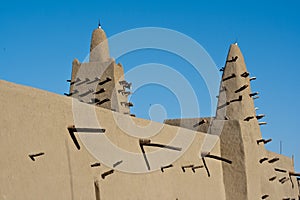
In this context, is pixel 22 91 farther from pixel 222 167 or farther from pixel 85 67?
pixel 85 67

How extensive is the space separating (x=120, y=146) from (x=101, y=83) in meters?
9.54

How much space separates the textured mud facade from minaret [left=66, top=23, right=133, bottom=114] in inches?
1.4

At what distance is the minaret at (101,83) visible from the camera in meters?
19.3

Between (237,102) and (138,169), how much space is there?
16.7ft

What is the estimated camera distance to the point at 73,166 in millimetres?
8641

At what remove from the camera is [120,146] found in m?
10.3

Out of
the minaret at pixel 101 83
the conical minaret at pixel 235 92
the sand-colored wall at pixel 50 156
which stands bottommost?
the sand-colored wall at pixel 50 156

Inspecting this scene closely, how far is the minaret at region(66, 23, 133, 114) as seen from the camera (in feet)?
63.2

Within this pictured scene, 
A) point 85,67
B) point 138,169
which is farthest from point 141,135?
point 85,67

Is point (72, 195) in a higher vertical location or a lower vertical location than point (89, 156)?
lower

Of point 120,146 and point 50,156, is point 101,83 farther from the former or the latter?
point 50,156

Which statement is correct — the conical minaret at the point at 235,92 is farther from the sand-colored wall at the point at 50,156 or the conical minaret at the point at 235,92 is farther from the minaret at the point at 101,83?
the minaret at the point at 101,83

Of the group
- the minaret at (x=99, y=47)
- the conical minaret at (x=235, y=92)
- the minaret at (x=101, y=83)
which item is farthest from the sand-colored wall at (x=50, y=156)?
the minaret at (x=99, y=47)

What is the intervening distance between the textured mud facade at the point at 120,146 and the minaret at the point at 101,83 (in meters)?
0.04
